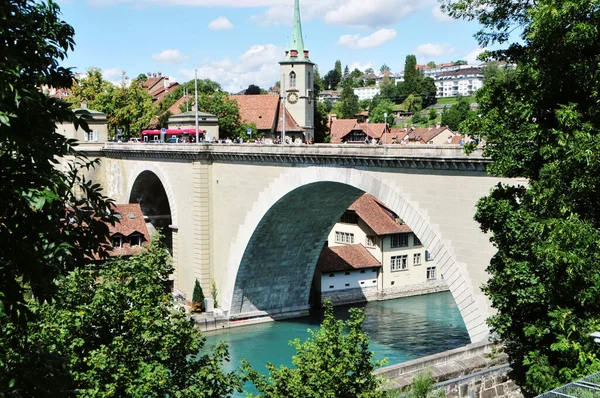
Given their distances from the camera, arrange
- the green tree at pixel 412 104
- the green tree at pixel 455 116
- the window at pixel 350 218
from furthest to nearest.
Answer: the green tree at pixel 412 104, the green tree at pixel 455 116, the window at pixel 350 218

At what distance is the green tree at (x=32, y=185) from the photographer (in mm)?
7496

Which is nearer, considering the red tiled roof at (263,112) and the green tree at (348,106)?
the red tiled roof at (263,112)

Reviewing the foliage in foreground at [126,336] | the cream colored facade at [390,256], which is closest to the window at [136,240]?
the cream colored facade at [390,256]

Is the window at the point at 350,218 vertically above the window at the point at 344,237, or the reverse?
the window at the point at 350,218

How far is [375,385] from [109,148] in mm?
38926

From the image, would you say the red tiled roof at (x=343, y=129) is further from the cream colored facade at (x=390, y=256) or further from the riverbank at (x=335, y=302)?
the riverbank at (x=335, y=302)

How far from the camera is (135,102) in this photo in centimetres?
6319

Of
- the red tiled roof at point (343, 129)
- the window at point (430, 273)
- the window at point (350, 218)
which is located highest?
the red tiled roof at point (343, 129)

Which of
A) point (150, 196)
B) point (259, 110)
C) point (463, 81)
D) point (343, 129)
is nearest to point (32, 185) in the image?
point (150, 196)

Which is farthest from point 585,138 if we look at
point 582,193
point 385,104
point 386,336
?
point 385,104

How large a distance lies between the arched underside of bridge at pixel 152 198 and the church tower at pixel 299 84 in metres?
20.5

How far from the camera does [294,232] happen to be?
120 feet

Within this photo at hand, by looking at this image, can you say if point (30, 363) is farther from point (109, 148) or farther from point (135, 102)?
point (135, 102)

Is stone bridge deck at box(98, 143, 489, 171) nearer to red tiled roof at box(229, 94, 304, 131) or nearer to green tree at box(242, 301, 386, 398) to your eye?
green tree at box(242, 301, 386, 398)
